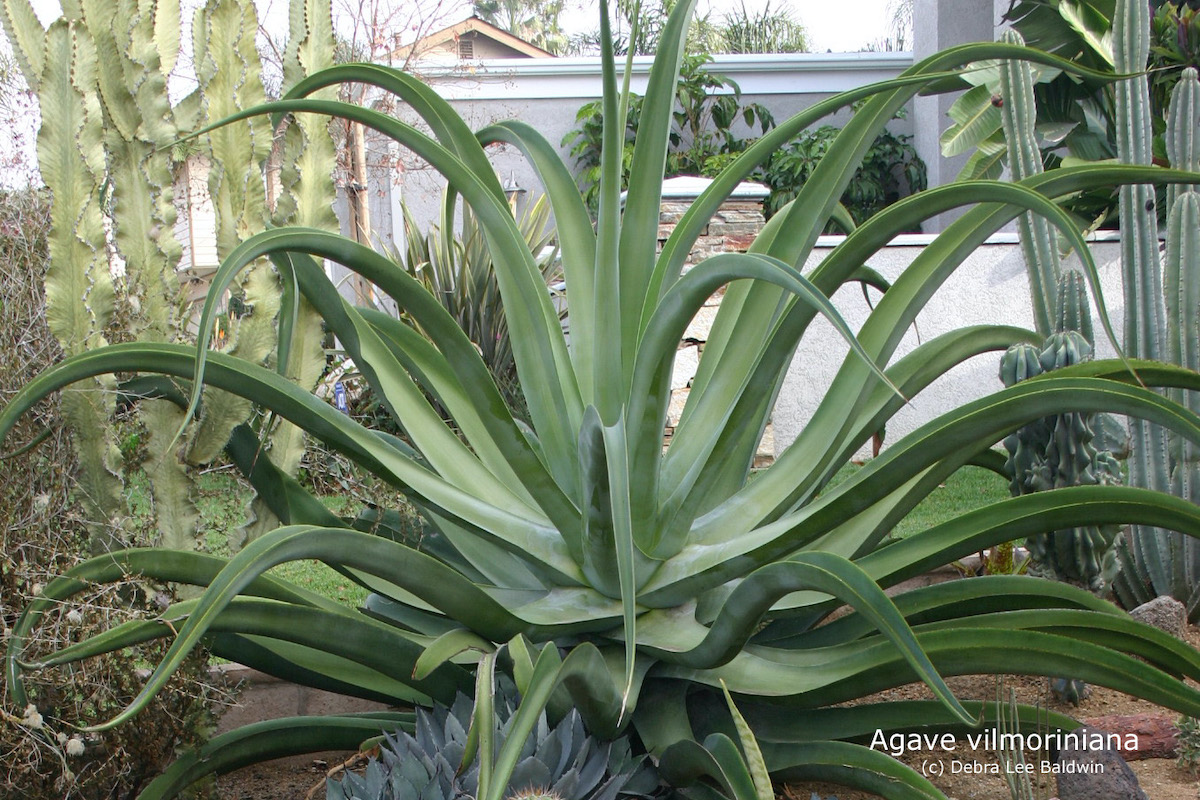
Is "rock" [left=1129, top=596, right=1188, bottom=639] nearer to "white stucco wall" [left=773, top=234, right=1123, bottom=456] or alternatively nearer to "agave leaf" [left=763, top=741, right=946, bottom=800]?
"agave leaf" [left=763, top=741, right=946, bottom=800]

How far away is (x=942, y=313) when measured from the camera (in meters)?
6.43

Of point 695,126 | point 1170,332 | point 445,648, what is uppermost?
point 695,126

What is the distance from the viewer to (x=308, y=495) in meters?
2.03

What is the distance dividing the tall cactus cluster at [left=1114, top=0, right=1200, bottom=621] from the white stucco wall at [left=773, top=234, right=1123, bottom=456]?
3.41 m

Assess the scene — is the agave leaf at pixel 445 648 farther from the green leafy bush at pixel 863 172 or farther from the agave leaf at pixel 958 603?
the green leafy bush at pixel 863 172

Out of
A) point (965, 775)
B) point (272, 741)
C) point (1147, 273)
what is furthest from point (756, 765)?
point (1147, 273)

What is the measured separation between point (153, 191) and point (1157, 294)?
2651 millimetres

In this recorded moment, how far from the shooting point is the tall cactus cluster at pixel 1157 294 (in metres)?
2.80

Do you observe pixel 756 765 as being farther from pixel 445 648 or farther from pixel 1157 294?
pixel 1157 294

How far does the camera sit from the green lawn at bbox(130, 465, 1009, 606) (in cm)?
232

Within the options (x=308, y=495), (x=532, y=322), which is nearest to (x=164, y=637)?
(x=308, y=495)

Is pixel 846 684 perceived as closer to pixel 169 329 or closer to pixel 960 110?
pixel 169 329

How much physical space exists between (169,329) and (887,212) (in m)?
1.49

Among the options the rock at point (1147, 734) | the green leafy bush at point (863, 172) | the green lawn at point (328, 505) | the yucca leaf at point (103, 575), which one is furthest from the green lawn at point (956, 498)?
the green leafy bush at point (863, 172)
